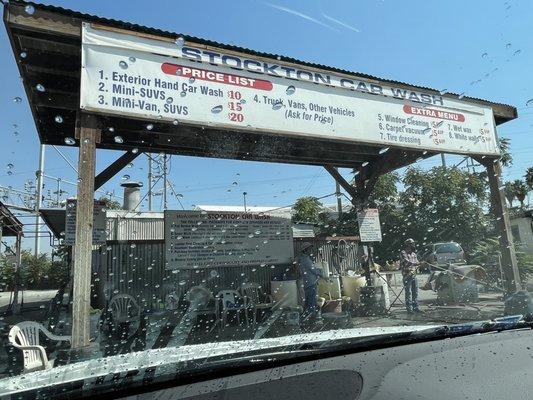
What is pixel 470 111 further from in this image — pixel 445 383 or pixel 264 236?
pixel 445 383

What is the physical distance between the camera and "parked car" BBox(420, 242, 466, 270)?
1135 centimetres

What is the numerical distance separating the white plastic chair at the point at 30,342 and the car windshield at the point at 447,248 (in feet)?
30.7

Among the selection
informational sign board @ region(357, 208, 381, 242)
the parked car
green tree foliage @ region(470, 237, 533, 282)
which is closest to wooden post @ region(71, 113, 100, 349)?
informational sign board @ region(357, 208, 381, 242)

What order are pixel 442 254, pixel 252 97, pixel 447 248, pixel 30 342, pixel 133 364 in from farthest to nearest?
pixel 447 248 → pixel 442 254 → pixel 252 97 → pixel 30 342 → pixel 133 364

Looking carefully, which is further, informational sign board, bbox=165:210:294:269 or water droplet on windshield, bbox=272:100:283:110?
informational sign board, bbox=165:210:294:269

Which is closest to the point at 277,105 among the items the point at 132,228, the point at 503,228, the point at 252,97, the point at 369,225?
the point at 252,97

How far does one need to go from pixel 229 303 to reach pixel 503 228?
19.9ft

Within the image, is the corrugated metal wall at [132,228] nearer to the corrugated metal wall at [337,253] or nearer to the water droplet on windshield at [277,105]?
the corrugated metal wall at [337,253]

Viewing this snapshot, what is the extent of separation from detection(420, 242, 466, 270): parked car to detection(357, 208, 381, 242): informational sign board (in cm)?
197

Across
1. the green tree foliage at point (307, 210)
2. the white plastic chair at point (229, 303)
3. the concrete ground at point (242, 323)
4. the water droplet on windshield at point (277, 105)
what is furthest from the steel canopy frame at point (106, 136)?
the green tree foliage at point (307, 210)

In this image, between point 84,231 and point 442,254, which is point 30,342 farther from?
point 442,254

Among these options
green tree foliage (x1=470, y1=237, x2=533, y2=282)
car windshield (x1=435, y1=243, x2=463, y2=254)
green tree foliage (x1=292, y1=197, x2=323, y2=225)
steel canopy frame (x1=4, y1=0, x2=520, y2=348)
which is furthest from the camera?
green tree foliage (x1=292, y1=197, x2=323, y2=225)

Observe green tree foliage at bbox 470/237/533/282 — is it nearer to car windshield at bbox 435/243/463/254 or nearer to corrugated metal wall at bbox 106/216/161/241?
car windshield at bbox 435/243/463/254

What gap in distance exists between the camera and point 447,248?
1176cm
